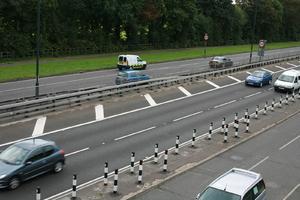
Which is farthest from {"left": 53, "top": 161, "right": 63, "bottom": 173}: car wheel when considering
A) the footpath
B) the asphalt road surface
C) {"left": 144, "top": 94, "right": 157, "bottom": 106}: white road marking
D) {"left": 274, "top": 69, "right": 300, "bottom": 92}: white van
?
{"left": 274, "top": 69, "right": 300, "bottom": 92}: white van

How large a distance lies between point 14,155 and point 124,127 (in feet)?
29.4

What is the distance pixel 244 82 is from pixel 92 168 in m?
28.5

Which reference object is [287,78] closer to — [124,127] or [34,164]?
[124,127]

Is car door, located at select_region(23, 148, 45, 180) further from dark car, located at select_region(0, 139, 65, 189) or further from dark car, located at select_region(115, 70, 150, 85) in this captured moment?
dark car, located at select_region(115, 70, 150, 85)

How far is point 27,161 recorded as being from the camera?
16.2 metres

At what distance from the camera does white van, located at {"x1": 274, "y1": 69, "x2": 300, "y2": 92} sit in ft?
129

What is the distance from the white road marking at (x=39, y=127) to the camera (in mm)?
22703

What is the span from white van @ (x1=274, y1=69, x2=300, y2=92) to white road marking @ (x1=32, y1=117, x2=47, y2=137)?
22.1 metres

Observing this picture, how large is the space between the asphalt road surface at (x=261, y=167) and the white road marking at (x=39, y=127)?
8404mm

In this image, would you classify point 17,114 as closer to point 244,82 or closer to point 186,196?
point 186,196

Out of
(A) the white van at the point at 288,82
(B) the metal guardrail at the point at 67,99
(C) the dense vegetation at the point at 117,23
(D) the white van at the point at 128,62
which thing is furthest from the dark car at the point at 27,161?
(C) the dense vegetation at the point at 117,23

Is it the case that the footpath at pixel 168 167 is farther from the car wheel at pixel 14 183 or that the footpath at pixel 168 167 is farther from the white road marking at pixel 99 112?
the white road marking at pixel 99 112

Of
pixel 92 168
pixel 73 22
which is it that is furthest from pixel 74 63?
pixel 92 168

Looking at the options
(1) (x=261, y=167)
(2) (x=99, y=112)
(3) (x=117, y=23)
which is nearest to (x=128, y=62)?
(2) (x=99, y=112)
